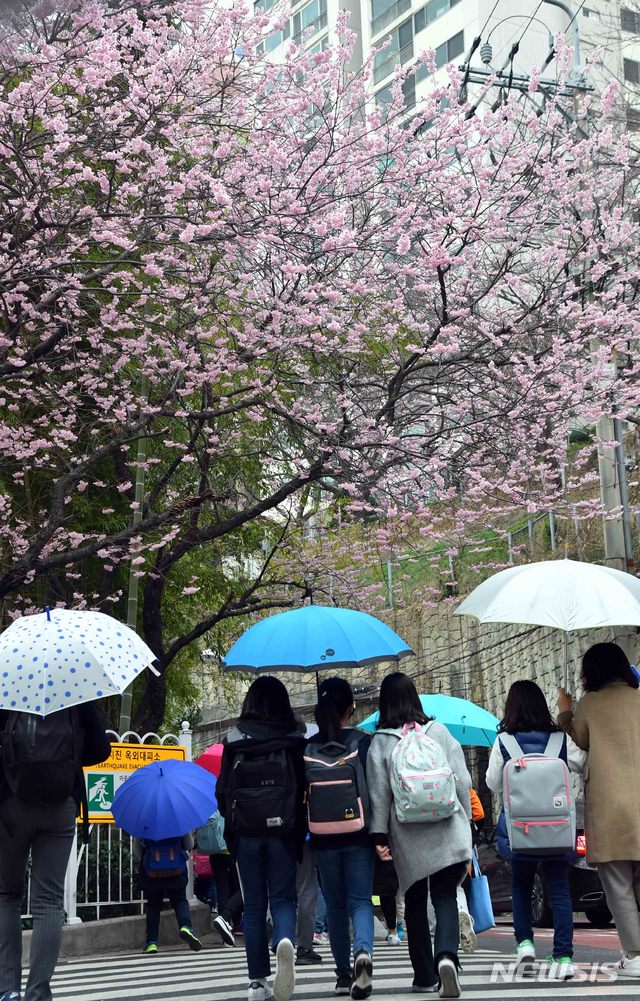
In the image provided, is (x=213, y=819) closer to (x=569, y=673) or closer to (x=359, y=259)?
(x=359, y=259)

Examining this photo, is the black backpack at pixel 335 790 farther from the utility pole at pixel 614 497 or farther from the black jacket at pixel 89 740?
the utility pole at pixel 614 497

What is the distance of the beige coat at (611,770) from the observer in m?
6.27

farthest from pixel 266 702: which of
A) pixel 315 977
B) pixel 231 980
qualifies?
pixel 231 980

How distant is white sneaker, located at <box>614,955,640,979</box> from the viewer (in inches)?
244

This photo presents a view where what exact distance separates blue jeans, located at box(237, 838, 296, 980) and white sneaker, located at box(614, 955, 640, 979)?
1.80 meters

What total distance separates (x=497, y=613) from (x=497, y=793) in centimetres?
96

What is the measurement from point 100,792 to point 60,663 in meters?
6.20

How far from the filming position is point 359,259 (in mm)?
12859

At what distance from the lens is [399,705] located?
5.95 m

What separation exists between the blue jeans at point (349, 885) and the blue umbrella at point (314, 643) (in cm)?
114

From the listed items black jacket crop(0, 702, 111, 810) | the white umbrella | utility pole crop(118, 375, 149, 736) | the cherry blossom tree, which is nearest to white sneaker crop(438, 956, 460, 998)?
the white umbrella

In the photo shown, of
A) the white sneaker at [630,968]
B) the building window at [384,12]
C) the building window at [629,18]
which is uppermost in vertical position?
the building window at [384,12]

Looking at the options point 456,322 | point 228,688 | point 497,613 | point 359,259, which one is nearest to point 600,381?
point 456,322

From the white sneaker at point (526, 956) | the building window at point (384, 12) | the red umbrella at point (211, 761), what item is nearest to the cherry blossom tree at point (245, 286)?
the red umbrella at point (211, 761)
